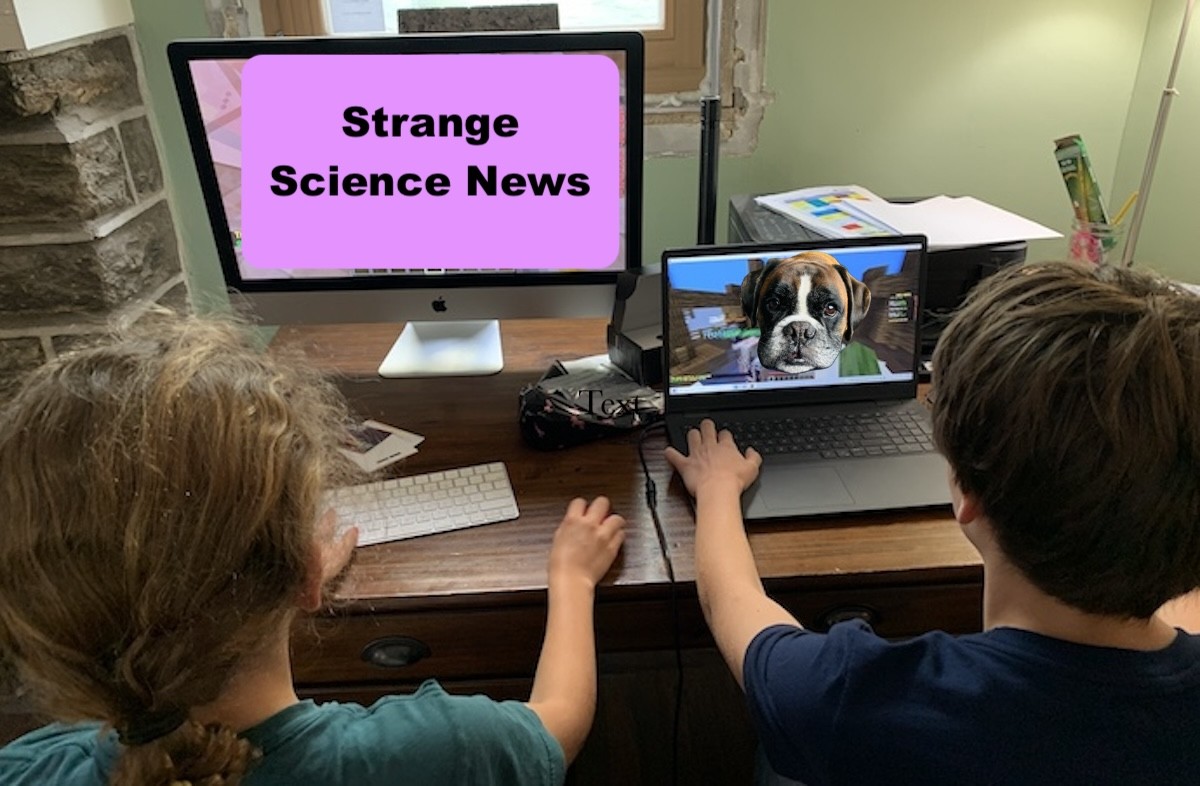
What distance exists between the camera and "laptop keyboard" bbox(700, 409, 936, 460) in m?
1.04

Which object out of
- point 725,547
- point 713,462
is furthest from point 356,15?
point 725,547

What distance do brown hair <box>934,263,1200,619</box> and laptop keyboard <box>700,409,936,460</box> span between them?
0.35 metres

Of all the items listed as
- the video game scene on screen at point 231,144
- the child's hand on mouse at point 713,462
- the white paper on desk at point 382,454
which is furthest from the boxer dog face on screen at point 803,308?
the white paper on desk at point 382,454

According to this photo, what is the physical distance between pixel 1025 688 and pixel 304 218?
3.19 ft

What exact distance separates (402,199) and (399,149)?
0.06 m

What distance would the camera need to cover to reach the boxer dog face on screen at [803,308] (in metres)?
1.06

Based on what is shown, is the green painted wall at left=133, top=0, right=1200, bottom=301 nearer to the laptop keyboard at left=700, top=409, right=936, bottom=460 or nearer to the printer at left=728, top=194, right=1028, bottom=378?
the printer at left=728, top=194, right=1028, bottom=378

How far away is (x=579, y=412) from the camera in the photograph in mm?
1117

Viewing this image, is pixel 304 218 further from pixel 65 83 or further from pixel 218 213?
pixel 65 83

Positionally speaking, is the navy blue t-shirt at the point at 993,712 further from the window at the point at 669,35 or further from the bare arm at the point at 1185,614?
the window at the point at 669,35

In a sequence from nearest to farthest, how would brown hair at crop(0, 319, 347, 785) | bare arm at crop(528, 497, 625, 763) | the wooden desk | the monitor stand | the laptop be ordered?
brown hair at crop(0, 319, 347, 785)
bare arm at crop(528, 497, 625, 763)
the wooden desk
the laptop
the monitor stand

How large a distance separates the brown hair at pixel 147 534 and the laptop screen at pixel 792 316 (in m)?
0.56

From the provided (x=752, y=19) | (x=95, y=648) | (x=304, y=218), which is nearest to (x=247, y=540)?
(x=95, y=648)

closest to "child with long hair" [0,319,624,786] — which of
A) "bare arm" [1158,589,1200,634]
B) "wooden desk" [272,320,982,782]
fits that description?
"wooden desk" [272,320,982,782]
